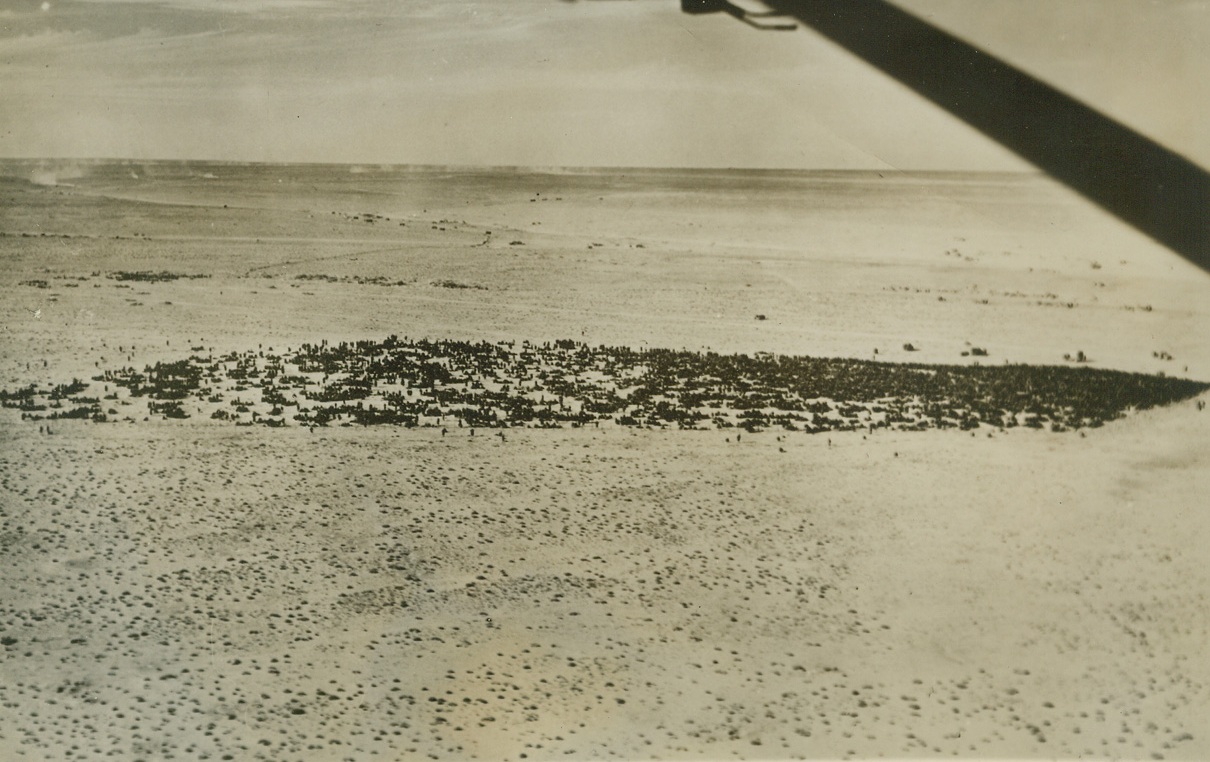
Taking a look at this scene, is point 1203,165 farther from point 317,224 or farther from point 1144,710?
point 317,224

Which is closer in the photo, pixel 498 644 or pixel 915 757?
pixel 915 757

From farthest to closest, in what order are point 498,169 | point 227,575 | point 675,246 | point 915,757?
point 675,246
point 498,169
point 227,575
point 915,757

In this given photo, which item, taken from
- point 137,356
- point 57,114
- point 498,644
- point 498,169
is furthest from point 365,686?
point 498,169


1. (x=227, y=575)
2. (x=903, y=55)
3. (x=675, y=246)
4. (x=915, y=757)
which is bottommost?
(x=915, y=757)

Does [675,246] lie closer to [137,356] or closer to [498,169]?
[498,169]

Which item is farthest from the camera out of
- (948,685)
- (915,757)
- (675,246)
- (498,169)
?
(675,246)

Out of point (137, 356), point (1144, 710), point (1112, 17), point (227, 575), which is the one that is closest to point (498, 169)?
point (137, 356)

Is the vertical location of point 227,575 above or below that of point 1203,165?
below
